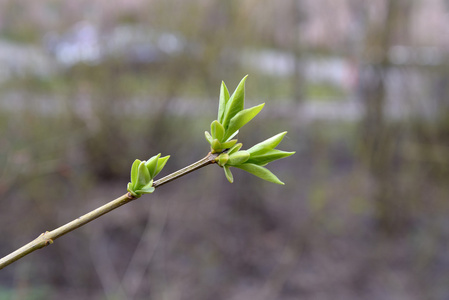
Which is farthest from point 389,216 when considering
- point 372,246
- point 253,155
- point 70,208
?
point 253,155

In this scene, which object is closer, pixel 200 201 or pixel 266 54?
pixel 200 201

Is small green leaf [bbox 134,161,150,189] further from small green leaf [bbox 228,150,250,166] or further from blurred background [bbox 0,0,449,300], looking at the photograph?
blurred background [bbox 0,0,449,300]

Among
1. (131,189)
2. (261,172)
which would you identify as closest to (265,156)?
(261,172)

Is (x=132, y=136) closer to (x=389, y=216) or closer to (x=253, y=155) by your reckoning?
(x=389, y=216)

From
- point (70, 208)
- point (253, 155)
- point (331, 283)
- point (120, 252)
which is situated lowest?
point (331, 283)

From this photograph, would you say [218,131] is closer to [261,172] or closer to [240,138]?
[261,172]

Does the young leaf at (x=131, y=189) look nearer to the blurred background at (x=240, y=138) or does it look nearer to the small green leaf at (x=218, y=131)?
the small green leaf at (x=218, y=131)
